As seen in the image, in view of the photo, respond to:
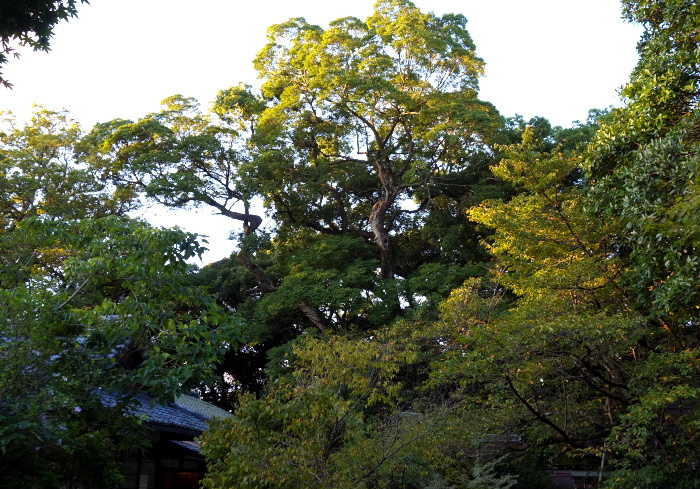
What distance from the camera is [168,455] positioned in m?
12.6

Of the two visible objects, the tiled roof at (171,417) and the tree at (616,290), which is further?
the tiled roof at (171,417)

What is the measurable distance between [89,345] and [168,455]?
7081mm

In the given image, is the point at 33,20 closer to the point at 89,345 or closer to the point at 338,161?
the point at 89,345

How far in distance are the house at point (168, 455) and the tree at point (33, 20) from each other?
5.97 meters

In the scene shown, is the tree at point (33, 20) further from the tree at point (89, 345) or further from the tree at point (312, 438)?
the tree at point (312, 438)

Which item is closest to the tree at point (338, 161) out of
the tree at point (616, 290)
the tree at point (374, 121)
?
the tree at point (374, 121)

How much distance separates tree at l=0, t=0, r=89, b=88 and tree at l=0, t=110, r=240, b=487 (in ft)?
6.23

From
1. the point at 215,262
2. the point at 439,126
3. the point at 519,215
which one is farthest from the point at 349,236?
the point at 519,215

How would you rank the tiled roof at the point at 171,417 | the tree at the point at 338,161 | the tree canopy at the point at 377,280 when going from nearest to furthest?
1. the tree canopy at the point at 377,280
2. the tiled roof at the point at 171,417
3. the tree at the point at 338,161

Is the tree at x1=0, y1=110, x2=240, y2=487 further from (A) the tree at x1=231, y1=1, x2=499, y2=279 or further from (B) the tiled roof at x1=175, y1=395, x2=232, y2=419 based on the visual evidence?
(A) the tree at x1=231, y1=1, x2=499, y2=279

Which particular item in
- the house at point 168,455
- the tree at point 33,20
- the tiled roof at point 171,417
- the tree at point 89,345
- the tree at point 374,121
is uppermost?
the tree at point 374,121

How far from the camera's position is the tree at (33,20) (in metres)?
6.78

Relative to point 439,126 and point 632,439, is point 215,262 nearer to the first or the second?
point 439,126

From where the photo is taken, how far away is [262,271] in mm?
23125
